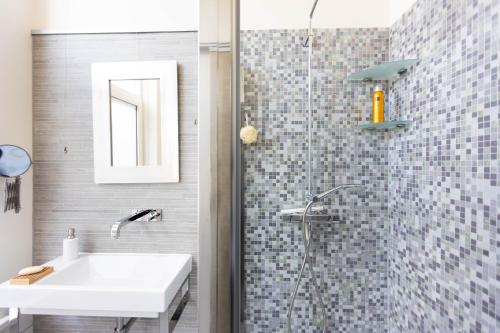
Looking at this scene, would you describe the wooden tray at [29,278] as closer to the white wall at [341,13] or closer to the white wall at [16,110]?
the white wall at [16,110]

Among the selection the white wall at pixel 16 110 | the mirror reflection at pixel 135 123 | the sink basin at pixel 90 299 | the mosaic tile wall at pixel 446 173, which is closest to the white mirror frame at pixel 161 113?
the mirror reflection at pixel 135 123

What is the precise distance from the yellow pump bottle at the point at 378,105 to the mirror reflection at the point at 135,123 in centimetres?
94

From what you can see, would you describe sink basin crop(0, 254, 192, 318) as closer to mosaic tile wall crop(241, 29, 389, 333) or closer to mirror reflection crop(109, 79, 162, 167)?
mosaic tile wall crop(241, 29, 389, 333)

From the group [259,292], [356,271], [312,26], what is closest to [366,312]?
[356,271]

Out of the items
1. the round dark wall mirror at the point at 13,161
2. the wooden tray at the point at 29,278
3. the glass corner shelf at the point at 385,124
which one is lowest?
the wooden tray at the point at 29,278

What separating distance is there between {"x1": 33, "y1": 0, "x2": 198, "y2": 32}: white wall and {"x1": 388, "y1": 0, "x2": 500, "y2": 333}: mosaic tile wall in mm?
953

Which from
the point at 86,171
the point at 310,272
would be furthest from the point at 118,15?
the point at 310,272

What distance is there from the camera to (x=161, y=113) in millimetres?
1123

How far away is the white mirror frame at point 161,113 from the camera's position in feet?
3.67

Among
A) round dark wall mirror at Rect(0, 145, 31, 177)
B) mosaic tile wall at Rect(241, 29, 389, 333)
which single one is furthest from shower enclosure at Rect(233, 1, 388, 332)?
round dark wall mirror at Rect(0, 145, 31, 177)

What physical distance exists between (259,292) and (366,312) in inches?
16.6

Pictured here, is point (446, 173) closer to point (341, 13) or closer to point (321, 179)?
point (321, 179)

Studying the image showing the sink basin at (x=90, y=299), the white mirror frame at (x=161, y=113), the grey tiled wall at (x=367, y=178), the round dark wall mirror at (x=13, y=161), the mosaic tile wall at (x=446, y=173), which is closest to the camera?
the mosaic tile wall at (x=446, y=173)

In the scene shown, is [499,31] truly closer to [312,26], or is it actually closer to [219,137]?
[312,26]
